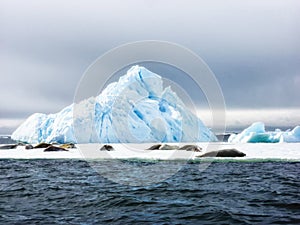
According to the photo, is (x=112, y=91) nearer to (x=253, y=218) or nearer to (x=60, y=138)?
(x=60, y=138)

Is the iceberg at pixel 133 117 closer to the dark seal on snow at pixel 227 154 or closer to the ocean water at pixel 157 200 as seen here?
the dark seal on snow at pixel 227 154

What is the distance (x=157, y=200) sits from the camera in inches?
416

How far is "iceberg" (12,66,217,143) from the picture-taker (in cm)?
4711

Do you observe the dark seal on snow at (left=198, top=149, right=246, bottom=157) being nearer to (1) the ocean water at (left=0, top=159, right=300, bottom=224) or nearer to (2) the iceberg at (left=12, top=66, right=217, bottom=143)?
(1) the ocean water at (left=0, top=159, right=300, bottom=224)

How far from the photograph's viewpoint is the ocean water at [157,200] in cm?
831

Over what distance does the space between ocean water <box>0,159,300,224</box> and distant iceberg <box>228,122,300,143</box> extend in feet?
98.0

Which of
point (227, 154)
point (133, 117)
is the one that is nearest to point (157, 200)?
point (227, 154)

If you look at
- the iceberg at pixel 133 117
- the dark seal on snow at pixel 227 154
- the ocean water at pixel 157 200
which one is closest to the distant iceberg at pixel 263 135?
the iceberg at pixel 133 117

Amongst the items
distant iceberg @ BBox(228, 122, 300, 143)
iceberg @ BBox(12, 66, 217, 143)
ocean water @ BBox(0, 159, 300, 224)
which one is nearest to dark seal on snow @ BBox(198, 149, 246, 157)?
ocean water @ BBox(0, 159, 300, 224)

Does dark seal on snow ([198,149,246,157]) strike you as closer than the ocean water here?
No

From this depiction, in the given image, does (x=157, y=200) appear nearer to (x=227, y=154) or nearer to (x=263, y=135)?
(x=227, y=154)

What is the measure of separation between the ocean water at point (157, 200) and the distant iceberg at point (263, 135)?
2988cm

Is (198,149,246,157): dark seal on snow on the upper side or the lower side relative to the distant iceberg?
lower

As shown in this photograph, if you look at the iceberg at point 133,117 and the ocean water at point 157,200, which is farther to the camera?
the iceberg at point 133,117
